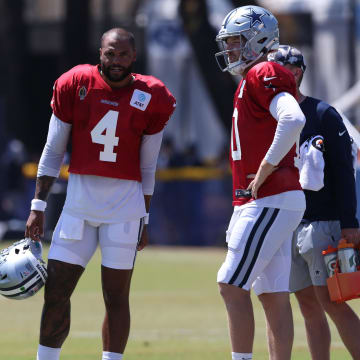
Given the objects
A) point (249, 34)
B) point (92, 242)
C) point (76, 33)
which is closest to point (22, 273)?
point (92, 242)

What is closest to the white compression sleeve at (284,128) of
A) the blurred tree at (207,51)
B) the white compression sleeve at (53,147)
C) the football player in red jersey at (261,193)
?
the football player in red jersey at (261,193)

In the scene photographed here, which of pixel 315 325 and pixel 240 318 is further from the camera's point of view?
pixel 315 325

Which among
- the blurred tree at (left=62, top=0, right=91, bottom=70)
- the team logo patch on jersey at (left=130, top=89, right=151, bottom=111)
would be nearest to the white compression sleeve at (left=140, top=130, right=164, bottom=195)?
the team logo patch on jersey at (left=130, top=89, right=151, bottom=111)

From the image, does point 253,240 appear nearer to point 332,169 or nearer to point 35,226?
point 332,169

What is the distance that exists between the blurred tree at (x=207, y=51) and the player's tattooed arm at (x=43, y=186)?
1732 centimetres

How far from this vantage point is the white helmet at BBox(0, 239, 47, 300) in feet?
25.9

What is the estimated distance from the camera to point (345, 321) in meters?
8.38

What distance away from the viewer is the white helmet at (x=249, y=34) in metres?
7.96

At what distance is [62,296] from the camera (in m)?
7.95

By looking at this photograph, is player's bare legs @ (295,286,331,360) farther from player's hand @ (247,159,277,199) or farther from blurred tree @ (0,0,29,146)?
blurred tree @ (0,0,29,146)

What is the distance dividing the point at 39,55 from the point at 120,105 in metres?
24.8

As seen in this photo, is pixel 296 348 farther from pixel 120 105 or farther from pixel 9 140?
pixel 9 140

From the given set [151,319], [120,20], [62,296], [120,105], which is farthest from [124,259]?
[120,20]

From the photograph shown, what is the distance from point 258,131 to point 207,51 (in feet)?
58.3
